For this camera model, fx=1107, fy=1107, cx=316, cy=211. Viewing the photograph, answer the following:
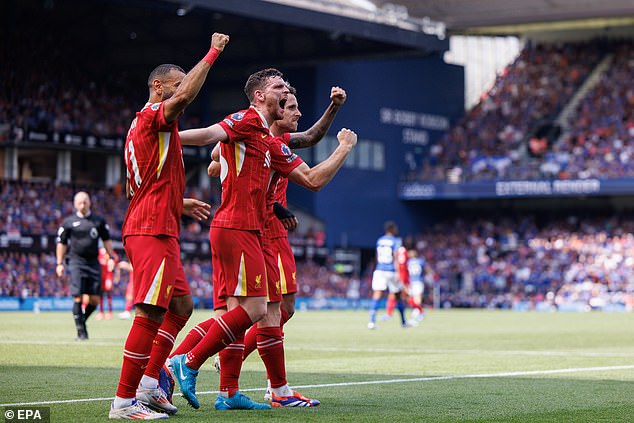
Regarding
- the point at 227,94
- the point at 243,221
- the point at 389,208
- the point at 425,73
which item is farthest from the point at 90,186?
the point at 243,221

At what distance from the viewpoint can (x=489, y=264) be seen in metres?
55.2

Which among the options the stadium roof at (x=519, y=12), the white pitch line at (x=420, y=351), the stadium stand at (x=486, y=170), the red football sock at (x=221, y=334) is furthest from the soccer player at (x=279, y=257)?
the stadium roof at (x=519, y=12)

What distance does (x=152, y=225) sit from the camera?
26.2ft

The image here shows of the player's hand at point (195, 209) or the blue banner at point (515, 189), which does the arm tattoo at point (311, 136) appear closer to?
the player's hand at point (195, 209)

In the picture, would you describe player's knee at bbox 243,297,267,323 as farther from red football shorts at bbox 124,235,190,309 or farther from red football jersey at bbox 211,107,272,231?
red football shorts at bbox 124,235,190,309

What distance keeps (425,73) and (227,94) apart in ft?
39.0

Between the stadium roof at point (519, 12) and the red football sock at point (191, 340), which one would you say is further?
the stadium roof at point (519, 12)

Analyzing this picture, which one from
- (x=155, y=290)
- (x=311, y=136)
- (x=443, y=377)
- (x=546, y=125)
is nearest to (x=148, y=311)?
(x=155, y=290)

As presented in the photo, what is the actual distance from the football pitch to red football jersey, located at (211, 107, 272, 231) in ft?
4.89

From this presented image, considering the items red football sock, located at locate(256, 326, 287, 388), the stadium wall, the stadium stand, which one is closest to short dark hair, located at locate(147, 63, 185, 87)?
red football sock, located at locate(256, 326, 287, 388)

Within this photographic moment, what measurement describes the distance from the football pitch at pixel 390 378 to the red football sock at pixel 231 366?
220 mm

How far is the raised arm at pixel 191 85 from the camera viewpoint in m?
7.53

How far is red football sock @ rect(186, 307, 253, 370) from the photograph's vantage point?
8492 millimetres

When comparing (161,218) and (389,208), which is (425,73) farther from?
(161,218)
